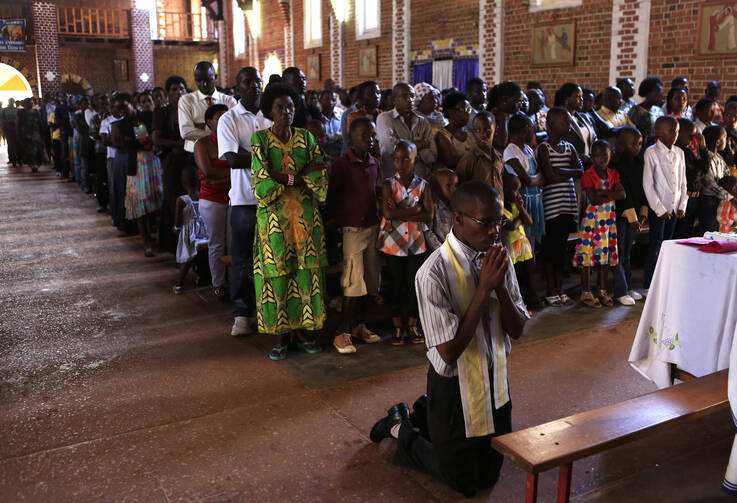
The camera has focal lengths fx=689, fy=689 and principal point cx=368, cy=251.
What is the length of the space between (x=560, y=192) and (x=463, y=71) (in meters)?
8.33

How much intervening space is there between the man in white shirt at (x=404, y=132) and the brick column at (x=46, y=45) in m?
20.5

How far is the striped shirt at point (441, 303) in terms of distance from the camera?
8.77 feet

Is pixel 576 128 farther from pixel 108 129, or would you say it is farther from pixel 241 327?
pixel 108 129

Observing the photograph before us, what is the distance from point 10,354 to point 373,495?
294cm

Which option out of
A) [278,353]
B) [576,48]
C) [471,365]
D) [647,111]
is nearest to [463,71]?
[576,48]

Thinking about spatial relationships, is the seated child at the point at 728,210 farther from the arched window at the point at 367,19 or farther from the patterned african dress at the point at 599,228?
the arched window at the point at 367,19

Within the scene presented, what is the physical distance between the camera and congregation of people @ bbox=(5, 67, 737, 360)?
431 cm

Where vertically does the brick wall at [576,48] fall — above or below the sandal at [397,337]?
above

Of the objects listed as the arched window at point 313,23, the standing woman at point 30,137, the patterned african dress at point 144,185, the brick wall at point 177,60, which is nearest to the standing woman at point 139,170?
the patterned african dress at point 144,185

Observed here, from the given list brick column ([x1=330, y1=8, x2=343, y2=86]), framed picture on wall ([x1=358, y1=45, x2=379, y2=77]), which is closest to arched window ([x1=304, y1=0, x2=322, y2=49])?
brick column ([x1=330, y1=8, x2=343, y2=86])

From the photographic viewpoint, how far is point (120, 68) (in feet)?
85.4

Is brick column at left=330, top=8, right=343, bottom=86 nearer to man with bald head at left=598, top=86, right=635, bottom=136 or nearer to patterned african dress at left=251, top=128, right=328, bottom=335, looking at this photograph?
man with bald head at left=598, top=86, right=635, bottom=136

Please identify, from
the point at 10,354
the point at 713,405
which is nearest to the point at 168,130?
the point at 10,354

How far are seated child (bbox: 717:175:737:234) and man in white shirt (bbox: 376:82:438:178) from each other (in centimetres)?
277
